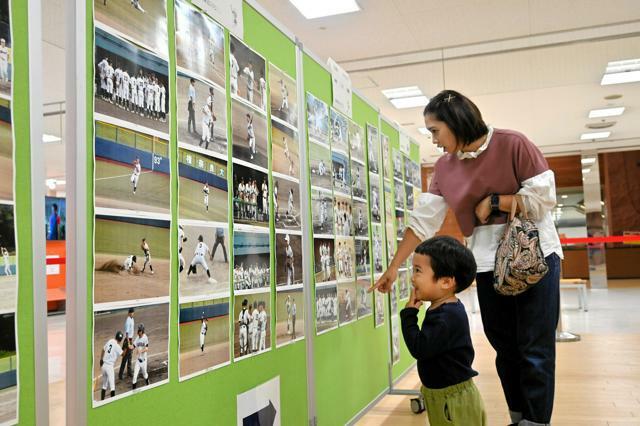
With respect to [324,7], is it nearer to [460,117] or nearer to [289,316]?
[460,117]

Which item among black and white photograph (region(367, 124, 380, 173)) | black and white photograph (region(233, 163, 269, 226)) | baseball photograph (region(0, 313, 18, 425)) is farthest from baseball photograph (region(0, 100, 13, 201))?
black and white photograph (region(367, 124, 380, 173))

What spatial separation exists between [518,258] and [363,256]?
1436 millimetres

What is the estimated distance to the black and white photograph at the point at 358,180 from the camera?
3.30 meters

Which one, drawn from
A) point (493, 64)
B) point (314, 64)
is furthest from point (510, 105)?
point (314, 64)

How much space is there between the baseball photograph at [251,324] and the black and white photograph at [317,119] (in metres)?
0.87

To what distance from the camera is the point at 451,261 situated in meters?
2.11

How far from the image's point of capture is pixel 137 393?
147cm

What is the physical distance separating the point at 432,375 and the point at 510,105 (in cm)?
912

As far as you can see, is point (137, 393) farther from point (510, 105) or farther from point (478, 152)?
point (510, 105)

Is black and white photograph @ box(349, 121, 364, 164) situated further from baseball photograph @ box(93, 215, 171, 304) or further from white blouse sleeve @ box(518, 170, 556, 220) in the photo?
baseball photograph @ box(93, 215, 171, 304)

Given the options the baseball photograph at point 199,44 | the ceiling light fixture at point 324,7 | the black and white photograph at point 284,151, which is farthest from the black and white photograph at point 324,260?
the ceiling light fixture at point 324,7

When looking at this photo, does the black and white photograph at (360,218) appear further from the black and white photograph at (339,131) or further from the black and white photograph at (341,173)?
the black and white photograph at (339,131)

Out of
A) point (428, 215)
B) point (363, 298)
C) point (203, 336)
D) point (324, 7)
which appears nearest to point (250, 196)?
point (203, 336)

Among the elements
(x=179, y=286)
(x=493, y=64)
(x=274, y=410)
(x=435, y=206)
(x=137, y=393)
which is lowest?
(x=274, y=410)
